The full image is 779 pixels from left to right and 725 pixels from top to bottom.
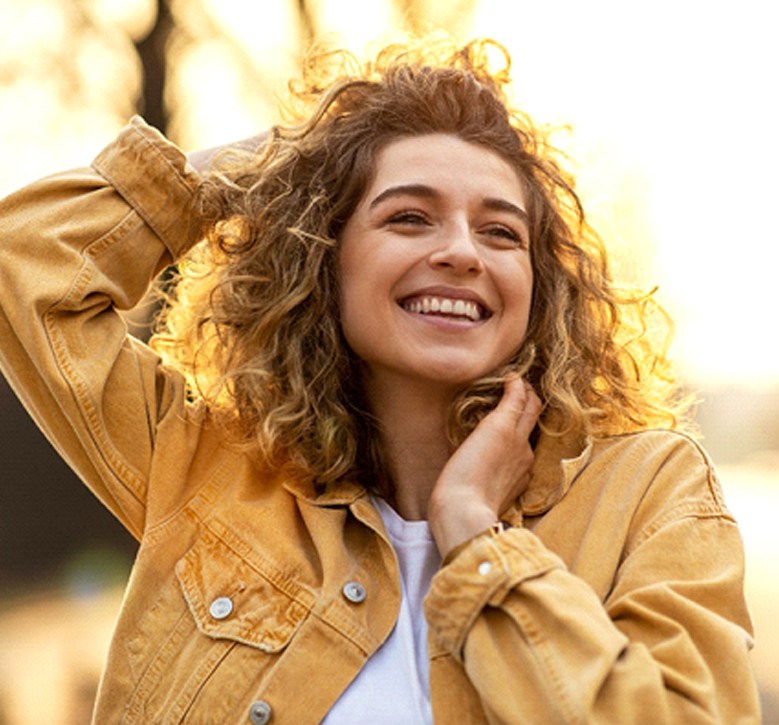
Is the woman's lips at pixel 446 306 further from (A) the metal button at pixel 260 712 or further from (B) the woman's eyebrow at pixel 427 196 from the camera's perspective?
(A) the metal button at pixel 260 712

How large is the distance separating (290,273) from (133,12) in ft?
23.4

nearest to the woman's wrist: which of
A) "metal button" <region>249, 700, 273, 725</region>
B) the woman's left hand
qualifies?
the woman's left hand

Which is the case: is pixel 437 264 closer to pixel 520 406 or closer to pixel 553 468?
pixel 520 406

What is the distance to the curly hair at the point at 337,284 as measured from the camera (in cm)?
320

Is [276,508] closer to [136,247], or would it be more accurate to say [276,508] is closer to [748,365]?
[136,247]

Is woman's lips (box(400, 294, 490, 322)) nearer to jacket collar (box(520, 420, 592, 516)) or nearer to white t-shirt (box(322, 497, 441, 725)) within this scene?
jacket collar (box(520, 420, 592, 516))

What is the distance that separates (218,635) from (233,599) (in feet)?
0.29

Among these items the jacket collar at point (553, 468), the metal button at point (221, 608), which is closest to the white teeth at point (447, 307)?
the jacket collar at point (553, 468)

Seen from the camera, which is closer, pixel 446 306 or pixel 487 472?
pixel 487 472

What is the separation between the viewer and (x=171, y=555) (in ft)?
9.98

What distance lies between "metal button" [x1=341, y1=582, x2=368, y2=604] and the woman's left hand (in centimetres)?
22

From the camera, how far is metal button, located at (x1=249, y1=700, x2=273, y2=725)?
276 centimetres

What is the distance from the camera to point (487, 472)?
2908mm

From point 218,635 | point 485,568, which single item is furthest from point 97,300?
point 485,568
